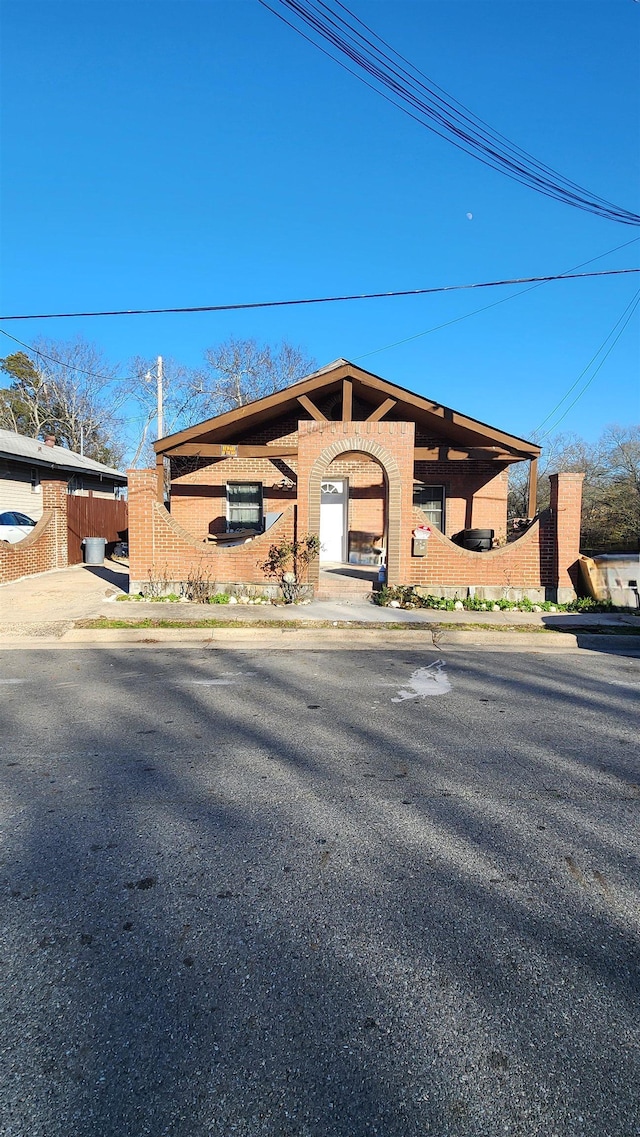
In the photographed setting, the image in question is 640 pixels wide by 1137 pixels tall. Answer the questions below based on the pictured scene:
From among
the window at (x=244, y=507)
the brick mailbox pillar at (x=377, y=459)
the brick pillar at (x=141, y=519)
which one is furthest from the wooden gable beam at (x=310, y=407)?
the window at (x=244, y=507)

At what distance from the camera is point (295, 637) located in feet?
29.4

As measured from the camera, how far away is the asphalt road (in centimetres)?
173

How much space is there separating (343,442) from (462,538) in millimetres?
3897

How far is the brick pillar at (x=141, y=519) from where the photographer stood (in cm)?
1173

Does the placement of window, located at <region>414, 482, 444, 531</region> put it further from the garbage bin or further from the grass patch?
the garbage bin

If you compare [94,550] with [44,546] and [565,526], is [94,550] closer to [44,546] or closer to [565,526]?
[44,546]

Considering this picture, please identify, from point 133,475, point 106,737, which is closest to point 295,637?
point 106,737

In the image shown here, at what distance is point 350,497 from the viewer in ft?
54.1

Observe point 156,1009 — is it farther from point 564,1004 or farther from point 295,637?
point 295,637

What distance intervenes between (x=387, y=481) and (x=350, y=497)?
467 centimetres

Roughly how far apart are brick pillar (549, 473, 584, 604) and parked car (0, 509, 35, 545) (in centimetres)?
1395

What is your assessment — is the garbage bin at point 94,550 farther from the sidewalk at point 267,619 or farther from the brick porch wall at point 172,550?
the brick porch wall at point 172,550

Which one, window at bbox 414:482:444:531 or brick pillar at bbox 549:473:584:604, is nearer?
brick pillar at bbox 549:473:584:604

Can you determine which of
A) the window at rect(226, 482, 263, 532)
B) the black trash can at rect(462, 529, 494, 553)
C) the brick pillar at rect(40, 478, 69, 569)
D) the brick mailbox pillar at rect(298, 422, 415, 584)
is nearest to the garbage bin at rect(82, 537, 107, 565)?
the brick pillar at rect(40, 478, 69, 569)
